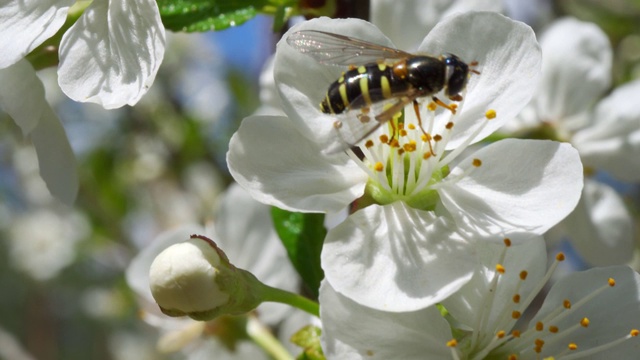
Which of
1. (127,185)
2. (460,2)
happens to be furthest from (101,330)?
(460,2)

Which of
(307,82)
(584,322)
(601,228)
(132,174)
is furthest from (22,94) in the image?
(132,174)

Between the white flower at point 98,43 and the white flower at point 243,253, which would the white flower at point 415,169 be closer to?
the white flower at point 98,43

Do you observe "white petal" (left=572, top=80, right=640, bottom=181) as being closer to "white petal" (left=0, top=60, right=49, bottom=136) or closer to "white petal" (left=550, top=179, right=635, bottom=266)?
"white petal" (left=550, top=179, right=635, bottom=266)

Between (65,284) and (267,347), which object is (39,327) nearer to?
(65,284)

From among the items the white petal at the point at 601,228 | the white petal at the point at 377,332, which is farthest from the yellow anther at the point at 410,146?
the white petal at the point at 601,228

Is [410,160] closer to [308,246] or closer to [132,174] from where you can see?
[308,246]

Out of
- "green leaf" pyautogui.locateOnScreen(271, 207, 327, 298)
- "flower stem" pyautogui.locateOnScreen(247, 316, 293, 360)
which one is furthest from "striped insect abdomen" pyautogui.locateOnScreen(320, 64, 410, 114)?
"flower stem" pyautogui.locateOnScreen(247, 316, 293, 360)
